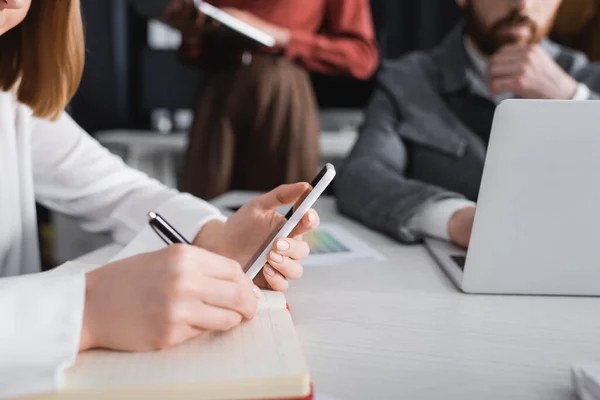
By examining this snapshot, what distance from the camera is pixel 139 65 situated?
2.79 metres

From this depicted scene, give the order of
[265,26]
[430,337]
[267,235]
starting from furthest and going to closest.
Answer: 1. [265,26]
2. [267,235]
3. [430,337]

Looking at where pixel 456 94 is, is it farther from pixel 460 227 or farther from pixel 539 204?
pixel 539 204

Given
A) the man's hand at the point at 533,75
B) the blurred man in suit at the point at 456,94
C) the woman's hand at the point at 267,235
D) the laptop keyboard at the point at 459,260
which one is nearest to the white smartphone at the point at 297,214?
the woman's hand at the point at 267,235

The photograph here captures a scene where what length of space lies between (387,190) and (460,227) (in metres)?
0.19

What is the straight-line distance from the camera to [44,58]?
2.60ft

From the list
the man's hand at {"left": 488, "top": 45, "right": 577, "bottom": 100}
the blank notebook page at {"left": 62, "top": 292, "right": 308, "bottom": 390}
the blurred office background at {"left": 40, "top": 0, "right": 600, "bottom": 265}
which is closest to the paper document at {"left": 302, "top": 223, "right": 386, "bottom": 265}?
the blank notebook page at {"left": 62, "top": 292, "right": 308, "bottom": 390}

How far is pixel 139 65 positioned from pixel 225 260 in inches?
100

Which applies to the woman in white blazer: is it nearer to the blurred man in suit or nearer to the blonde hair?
the blonde hair

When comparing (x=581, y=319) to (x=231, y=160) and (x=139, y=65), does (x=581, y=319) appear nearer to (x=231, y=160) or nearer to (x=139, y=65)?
(x=231, y=160)

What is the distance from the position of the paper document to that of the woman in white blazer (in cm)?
15

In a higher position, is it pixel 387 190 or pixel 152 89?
pixel 387 190

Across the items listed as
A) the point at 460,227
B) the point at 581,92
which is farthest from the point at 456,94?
the point at 460,227

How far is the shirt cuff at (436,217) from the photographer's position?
824 mm

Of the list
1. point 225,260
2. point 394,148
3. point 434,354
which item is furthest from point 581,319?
point 394,148
